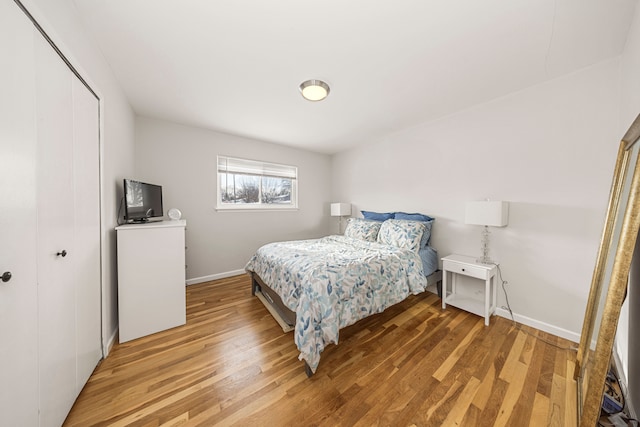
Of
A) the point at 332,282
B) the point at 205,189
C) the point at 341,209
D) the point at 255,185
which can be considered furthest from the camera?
the point at 341,209

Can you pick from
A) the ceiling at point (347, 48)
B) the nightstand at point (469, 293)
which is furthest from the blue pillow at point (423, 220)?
the ceiling at point (347, 48)

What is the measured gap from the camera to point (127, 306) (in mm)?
1880

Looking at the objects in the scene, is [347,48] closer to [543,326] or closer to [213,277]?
[543,326]

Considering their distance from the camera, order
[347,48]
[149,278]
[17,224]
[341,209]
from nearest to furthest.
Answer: [17,224] < [347,48] < [149,278] < [341,209]

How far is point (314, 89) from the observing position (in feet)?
6.66

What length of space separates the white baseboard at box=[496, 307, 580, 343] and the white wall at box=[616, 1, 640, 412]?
0.50 metres

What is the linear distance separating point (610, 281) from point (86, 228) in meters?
2.94

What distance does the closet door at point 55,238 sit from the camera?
997mm

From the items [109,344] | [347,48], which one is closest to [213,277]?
[109,344]

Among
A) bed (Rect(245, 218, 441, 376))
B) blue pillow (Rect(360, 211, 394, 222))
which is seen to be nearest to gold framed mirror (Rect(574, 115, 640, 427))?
bed (Rect(245, 218, 441, 376))

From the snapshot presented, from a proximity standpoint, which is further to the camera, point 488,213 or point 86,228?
point 488,213

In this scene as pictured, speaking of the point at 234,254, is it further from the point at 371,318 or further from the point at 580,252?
the point at 580,252

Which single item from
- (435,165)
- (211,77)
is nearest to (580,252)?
(435,165)

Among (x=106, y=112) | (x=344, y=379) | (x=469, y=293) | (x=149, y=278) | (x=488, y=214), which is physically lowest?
(x=344, y=379)
